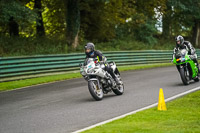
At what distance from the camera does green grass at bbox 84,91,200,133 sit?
698 centimetres

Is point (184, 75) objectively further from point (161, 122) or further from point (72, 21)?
point (72, 21)

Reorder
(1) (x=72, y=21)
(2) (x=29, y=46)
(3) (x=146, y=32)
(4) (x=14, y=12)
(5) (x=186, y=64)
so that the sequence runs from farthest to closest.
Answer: (3) (x=146, y=32) < (1) (x=72, y=21) < (2) (x=29, y=46) < (4) (x=14, y=12) < (5) (x=186, y=64)

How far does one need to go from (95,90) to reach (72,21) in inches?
679

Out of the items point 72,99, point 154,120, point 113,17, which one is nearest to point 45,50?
point 113,17

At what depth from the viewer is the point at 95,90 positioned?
37.2 feet

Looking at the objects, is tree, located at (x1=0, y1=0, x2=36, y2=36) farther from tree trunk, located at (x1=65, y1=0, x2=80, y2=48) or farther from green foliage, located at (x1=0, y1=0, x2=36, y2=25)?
tree trunk, located at (x1=65, y1=0, x2=80, y2=48)

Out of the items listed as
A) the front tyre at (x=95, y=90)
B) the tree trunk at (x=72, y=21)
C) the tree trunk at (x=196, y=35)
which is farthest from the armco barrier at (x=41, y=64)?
the tree trunk at (x=196, y=35)

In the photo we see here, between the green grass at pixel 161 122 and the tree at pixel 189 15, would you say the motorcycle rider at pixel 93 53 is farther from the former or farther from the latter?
the tree at pixel 189 15

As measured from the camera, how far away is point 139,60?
27531 mm

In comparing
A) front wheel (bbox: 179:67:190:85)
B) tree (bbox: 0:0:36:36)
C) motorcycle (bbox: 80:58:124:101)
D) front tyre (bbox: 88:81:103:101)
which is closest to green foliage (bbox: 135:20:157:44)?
tree (bbox: 0:0:36:36)

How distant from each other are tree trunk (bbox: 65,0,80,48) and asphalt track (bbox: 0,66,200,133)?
13.2 m

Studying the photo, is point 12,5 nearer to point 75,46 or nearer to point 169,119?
point 75,46

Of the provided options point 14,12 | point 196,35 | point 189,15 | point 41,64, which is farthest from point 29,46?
point 196,35

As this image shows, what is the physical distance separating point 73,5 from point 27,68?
9.54 meters
